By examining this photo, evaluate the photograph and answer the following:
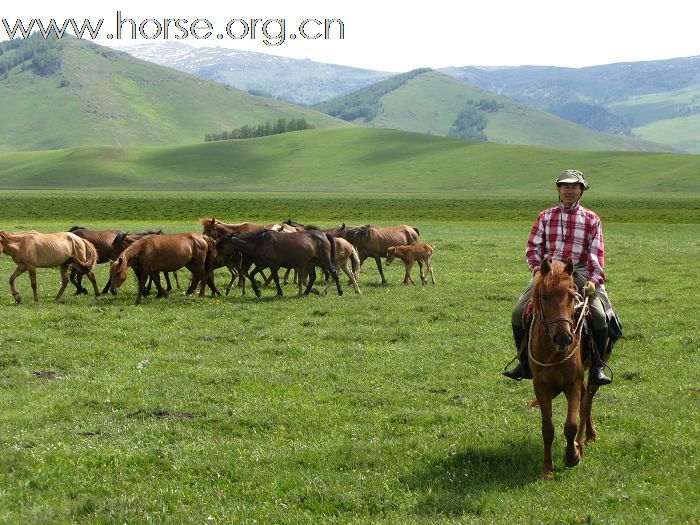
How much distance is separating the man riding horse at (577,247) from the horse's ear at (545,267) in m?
0.74

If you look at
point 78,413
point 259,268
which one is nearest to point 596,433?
point 78,413

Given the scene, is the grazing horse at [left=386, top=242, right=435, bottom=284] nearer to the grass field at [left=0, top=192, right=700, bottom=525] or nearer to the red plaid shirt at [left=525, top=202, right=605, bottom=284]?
the grass field at [left=0, top=192, right=700, bottom=525]

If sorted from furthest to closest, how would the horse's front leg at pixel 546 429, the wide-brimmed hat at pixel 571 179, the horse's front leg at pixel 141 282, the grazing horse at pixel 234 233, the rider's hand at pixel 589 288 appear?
1. the grazing horse at pixel 234 233
2. the horse's front leg at pixel 141 282
3. the wide-brimmed hat at pixel 571 179
4. the rider's hand at pixel 589 288
5. the horse's front leg at pixel 546 429

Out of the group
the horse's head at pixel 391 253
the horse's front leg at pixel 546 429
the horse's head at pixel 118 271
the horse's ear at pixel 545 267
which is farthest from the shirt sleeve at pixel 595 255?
the horse's head at pixel 391 253

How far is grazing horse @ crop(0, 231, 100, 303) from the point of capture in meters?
22.4

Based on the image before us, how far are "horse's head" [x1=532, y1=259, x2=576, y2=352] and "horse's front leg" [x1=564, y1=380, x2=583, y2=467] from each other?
71 centimetres

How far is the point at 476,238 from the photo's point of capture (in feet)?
153

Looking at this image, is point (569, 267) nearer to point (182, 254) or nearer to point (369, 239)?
point (182, 254)

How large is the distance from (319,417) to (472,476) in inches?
120

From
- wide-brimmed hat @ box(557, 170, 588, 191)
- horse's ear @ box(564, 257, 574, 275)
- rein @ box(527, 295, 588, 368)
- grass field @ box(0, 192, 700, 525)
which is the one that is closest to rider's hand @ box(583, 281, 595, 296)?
rein @ box(527, 295, 588, 368)

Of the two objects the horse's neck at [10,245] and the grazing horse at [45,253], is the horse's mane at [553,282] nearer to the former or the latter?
the grazing horse at [45,253]

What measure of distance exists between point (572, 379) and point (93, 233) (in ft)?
68.0

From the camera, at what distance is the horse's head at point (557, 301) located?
8258 mm

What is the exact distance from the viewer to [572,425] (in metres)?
8.57
